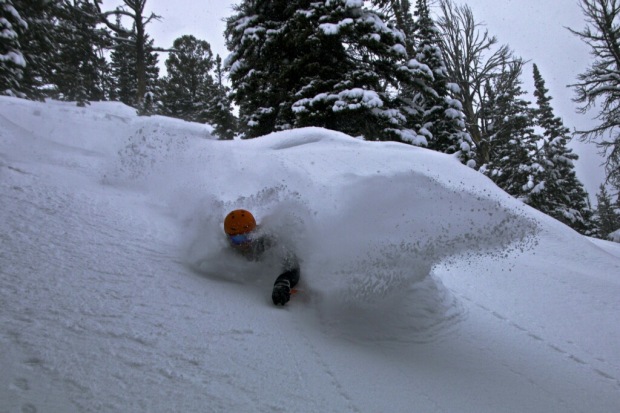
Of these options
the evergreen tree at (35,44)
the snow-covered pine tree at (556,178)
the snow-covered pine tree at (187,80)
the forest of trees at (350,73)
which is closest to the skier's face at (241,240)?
the forest of trees at (350,73)

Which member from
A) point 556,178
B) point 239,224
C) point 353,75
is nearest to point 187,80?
point 353,75

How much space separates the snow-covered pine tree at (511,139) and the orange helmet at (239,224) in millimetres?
16454

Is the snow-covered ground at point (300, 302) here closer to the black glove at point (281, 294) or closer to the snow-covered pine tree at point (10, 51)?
the black glove at point (281, 294)

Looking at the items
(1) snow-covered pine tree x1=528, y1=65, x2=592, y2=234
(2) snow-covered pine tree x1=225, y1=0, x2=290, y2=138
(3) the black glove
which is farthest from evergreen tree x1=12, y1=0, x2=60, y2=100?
(1) snow-covered pine tree x1=528, y1=65, x2=592, y2=234

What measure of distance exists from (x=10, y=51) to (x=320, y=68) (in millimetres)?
9514

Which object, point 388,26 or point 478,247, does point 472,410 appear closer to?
point 478,247

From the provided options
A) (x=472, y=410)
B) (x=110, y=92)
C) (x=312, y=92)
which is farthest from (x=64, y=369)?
(x=110, y=92)

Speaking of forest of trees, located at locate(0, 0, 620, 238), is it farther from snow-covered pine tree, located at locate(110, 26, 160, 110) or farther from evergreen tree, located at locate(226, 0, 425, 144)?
snow-covered pine tree, located at locate(110, 26, 160, 110)

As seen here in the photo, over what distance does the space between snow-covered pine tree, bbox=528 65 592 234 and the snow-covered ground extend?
17.4m

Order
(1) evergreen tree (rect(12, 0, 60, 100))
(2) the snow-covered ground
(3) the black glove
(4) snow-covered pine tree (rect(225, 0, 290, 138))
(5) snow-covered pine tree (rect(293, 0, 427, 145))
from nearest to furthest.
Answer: (2) the snow-covered ground, (3) the black glove, (5) snow-covered pine tree (rect(293, 0, 427, 145)), (4) snow-covered pine tree (rect(225, 0, 290, 138)), (1) evergreen tree (rect(12, 0, 60, 100))

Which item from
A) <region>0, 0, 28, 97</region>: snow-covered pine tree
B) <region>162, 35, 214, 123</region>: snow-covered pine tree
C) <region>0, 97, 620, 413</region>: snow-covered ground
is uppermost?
<region>162, 35, 214, 123</region>: snow-covered pine tree

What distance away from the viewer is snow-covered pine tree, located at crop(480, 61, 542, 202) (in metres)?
17.7

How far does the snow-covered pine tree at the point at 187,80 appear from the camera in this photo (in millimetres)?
28750

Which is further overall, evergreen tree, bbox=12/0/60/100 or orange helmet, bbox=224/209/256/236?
evergreen tree, bbox=12/0/60/100
